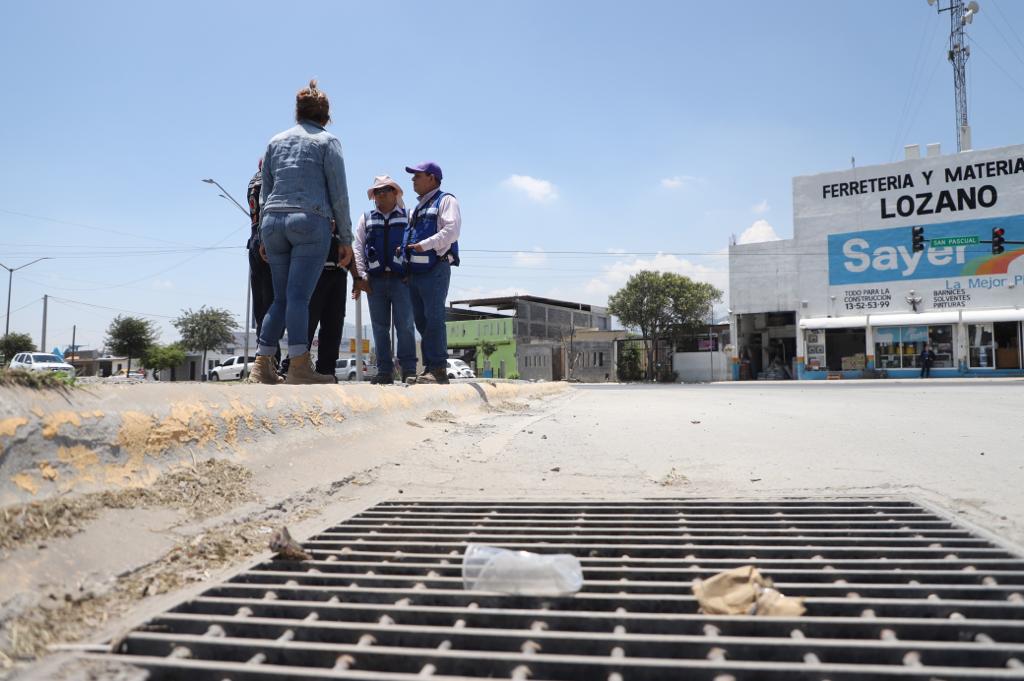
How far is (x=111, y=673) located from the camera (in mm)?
1347

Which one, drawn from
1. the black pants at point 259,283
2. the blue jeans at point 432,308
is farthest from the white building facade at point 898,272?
the black pants at point 259,283

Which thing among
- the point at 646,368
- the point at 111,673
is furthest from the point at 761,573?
the point at 646,368

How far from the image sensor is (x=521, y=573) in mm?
1861

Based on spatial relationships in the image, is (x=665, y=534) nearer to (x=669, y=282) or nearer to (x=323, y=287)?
(x=323, y=287)

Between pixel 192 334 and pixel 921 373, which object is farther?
pixel 192 334

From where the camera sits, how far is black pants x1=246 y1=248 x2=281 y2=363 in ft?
17.3

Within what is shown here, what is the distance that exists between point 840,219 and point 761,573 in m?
34.1

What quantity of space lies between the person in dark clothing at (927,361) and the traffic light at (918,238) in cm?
A: 448

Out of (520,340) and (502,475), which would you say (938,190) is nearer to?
(520,340)

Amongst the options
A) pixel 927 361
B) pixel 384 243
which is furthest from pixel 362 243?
pixel 927 361

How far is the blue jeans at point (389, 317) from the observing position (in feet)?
21.0

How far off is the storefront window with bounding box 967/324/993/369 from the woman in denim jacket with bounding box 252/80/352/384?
31495 millimetres

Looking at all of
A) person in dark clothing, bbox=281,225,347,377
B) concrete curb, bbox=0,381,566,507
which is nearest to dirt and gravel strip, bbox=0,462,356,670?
concrete curb, bbox=0,381,566,507

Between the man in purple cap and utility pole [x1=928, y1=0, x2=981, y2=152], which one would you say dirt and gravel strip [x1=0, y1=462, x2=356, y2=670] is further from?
utility pole [x1=928, y1=0, x2=981, y2=152]
